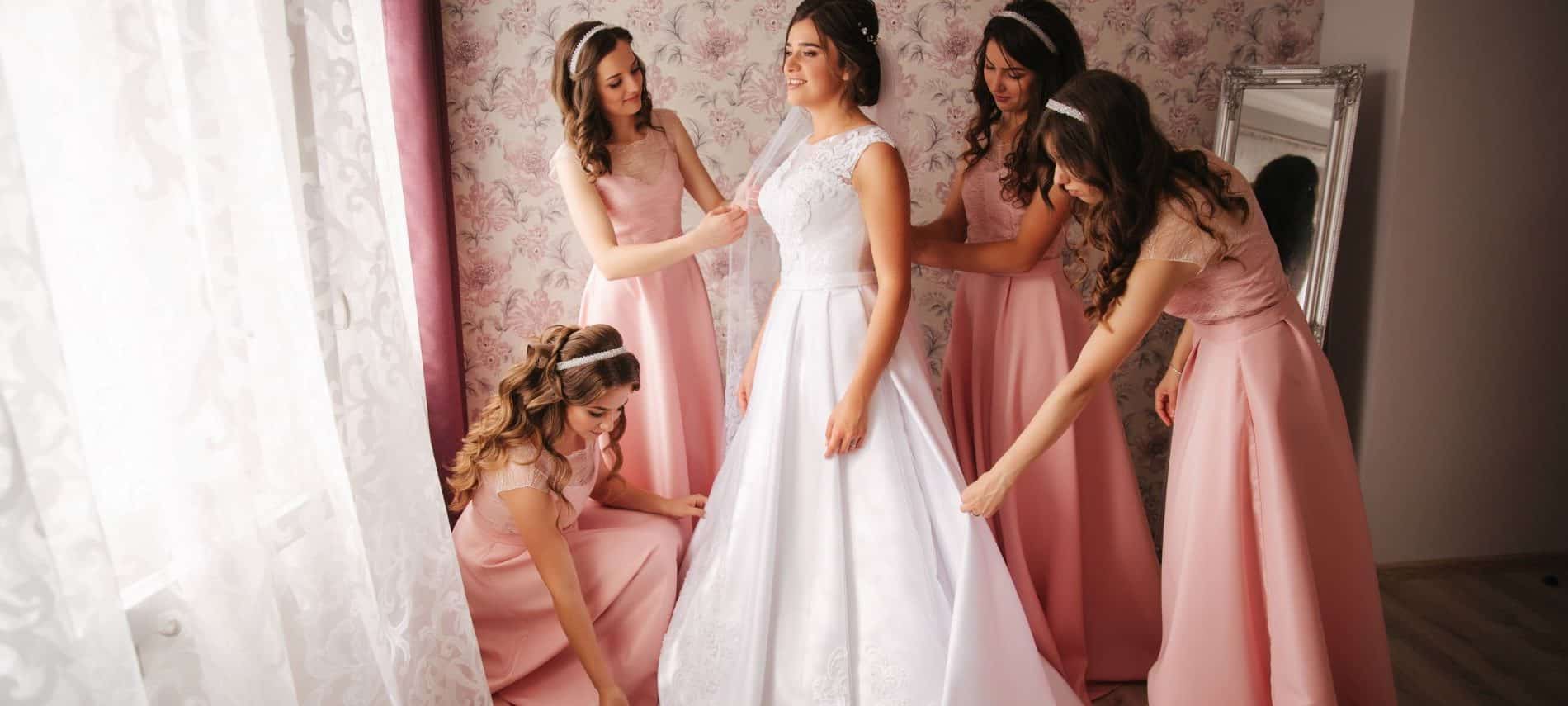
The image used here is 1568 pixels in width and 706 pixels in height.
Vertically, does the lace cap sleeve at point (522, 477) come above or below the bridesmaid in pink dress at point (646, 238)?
below

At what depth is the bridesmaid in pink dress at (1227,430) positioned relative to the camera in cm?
175

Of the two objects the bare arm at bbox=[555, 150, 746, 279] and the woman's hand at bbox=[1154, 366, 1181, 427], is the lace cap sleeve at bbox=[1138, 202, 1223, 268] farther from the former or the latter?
the bare arm at bbox=[555, 150, 746, 279]

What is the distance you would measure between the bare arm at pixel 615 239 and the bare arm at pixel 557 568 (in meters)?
0.58

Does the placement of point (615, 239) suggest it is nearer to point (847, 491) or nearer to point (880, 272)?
point (880, 272)

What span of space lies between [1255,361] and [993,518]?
900 mm

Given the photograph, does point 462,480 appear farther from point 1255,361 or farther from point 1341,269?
point 1341,269

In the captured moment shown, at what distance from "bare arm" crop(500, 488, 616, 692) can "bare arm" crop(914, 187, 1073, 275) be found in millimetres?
1044

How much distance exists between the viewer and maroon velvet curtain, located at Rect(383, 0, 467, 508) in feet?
8.85

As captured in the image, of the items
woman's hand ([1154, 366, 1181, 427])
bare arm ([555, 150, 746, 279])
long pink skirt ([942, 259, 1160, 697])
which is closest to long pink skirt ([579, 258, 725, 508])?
bare arm ([555, 150, 746, 279])

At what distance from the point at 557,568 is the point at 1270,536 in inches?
56.4

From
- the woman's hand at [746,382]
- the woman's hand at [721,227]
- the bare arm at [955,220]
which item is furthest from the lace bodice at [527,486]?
the bare arm at [955,220]

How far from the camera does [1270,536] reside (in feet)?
5.96

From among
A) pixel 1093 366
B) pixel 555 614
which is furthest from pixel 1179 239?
pixel 555 614

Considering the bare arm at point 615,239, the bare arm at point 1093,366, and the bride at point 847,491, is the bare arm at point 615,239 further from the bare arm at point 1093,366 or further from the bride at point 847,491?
the bare arm at point 1093,366
